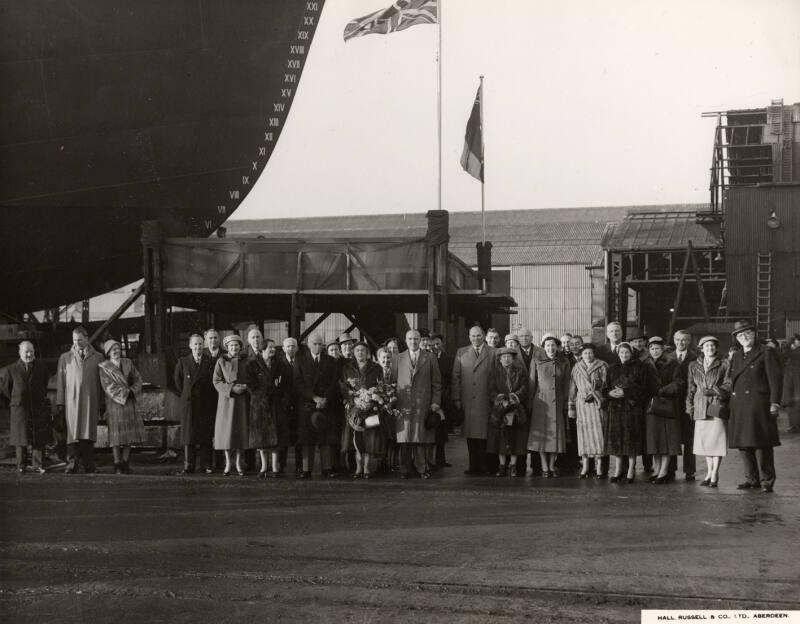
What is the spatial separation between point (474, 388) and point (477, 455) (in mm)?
704

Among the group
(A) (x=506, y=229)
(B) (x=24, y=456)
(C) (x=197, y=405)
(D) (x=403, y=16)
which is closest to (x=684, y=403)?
(C) (x=197, y=405)

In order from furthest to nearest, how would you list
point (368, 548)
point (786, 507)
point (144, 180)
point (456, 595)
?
point (144, 180)
point (786, 507)
point (368, 548)
point (456, 595)

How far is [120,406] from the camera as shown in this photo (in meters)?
10.2

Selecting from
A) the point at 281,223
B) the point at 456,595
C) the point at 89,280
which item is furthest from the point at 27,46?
the point at 281,223

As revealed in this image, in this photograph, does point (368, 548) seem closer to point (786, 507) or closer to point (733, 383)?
point (786, 507)

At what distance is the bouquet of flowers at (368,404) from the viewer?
9570mm

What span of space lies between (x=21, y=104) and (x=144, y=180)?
2129mm

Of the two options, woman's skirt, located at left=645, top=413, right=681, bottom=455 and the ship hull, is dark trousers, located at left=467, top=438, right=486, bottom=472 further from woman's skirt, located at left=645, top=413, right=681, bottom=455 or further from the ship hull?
the ship hull

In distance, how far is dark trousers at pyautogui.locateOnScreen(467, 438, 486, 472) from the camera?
10242 millimetres

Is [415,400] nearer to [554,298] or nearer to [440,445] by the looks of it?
[440,445]

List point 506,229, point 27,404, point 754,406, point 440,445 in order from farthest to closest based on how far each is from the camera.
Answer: point 506,229 < point 440,445 < point 27,404 < point 754,406

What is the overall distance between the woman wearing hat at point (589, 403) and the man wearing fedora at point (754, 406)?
1.23 meters

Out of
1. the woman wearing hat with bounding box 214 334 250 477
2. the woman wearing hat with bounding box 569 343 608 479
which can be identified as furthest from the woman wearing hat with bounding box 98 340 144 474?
the woman wearing hat with bounding box 569 343 608 479

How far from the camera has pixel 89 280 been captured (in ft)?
46.9
